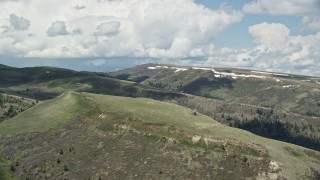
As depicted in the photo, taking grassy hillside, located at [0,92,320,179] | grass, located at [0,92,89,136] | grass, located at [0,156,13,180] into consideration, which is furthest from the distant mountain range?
grass, located at [0,92,89,136]

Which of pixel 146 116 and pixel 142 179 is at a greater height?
pixel 146 116

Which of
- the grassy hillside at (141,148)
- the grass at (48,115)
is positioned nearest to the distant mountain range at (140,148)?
the grassy hillside at (141,148)

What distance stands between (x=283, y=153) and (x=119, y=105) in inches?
2156

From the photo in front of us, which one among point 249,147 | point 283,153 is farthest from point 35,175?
point 283,153

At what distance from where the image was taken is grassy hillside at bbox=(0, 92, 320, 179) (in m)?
94.8

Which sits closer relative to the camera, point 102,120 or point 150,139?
point 150,139

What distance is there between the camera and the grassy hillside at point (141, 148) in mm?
94812

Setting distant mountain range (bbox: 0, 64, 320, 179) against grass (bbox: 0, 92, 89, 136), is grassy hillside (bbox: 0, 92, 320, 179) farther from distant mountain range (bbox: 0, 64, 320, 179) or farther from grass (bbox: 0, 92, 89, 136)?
grass (bbox: 0, 92, 89, 136)

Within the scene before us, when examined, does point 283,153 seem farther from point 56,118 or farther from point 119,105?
point 56,118

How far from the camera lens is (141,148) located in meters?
107

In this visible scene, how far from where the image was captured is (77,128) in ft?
422

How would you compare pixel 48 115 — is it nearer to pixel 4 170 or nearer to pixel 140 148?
pixel 4 170

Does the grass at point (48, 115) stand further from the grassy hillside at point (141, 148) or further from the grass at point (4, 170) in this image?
the grass at point (4, 170)

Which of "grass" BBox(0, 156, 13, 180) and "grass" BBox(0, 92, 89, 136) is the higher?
"grass" BBox(0, 92, 89, 136)
